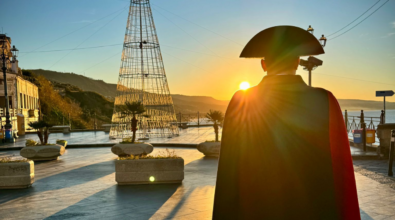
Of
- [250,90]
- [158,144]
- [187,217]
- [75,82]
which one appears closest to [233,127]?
[250,90]

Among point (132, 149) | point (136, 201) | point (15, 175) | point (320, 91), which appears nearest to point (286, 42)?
point (320, 91)

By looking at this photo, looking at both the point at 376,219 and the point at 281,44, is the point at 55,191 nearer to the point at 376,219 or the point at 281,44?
the point at 376,219

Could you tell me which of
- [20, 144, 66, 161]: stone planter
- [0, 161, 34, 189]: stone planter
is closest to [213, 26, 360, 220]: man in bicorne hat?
[0, 161, 34, 189]: stone planter

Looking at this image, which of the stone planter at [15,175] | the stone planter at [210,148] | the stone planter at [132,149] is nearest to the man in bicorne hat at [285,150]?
the stone planter at [15,175]

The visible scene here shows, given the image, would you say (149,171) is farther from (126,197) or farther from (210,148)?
(210,148)

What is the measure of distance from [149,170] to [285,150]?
27.9 feet

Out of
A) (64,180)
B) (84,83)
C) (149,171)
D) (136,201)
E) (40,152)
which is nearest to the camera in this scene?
(136,201)

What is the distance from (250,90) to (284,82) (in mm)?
179

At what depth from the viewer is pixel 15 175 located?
1045 cm

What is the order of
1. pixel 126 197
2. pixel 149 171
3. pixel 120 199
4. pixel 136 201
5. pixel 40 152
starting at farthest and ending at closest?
pixel 40 152
pixel 149 171
pixel 126 197
pixel 120 199
pixel 136 201

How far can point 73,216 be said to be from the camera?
7410 mm

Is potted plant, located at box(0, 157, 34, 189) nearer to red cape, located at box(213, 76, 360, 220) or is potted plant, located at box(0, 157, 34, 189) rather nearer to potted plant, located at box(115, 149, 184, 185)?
potted plant, located at box(115, 149, 184, 185)

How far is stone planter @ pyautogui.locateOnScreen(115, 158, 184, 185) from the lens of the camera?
1041 centimetres

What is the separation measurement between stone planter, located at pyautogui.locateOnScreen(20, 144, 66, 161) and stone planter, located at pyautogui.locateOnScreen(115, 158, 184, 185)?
7.68 m
